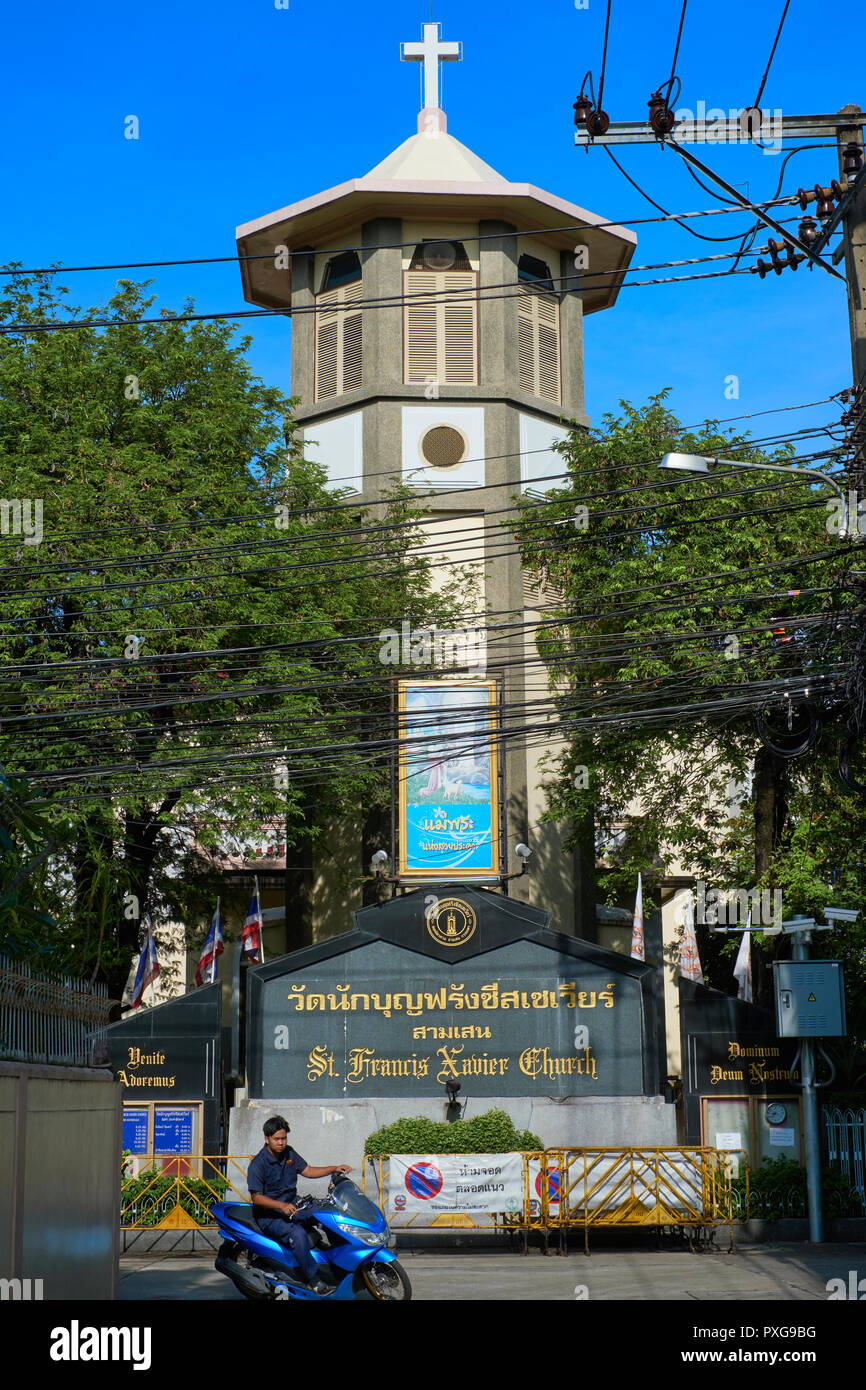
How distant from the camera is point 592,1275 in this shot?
18.1 meters

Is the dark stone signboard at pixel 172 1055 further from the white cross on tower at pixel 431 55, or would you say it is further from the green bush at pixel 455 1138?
the white cross on tower at pixel 431 55

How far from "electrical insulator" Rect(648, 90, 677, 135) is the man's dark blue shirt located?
945 centimetres

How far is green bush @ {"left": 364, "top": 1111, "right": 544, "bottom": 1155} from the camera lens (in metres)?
23.1

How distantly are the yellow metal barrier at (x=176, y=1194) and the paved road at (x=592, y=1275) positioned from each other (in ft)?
3.44

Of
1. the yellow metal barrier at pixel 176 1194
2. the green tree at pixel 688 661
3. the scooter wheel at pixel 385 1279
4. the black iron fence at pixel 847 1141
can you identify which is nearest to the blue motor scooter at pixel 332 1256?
the scooter wheel at pixel 385 1279

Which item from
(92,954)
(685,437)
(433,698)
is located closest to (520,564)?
(685,437)

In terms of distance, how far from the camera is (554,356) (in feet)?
128

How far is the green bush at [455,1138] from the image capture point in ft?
75.8

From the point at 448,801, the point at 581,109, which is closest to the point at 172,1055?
the point at 448,801

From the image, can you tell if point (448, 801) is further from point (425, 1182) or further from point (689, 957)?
point (425, 1182)

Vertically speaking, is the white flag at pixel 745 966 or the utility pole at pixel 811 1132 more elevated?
the white flag at pixel 745 966

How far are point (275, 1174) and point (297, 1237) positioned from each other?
0.62 m

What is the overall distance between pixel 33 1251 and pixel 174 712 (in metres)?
18.6
